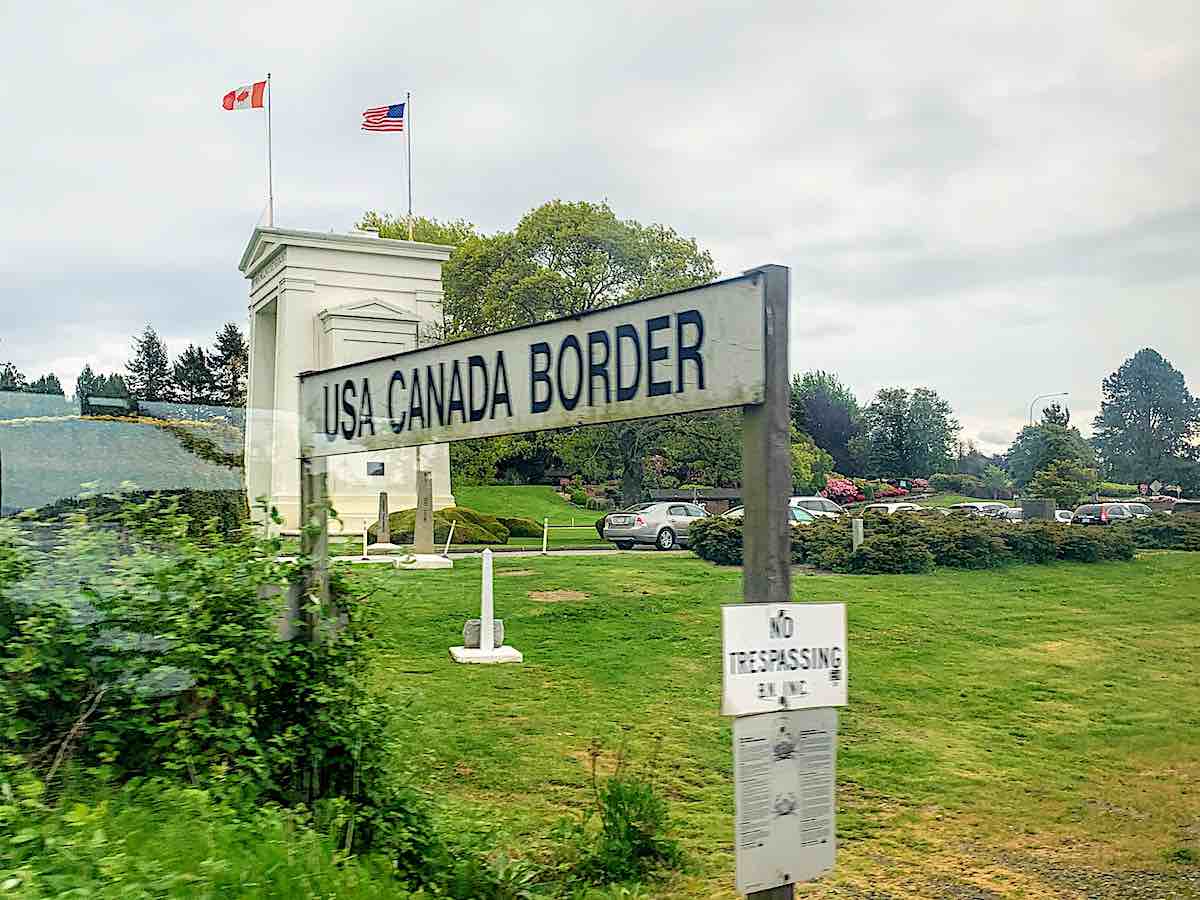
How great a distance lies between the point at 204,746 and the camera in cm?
339

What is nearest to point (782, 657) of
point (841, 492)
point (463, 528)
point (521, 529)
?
point (463, 528)

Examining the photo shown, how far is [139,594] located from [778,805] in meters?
2.10

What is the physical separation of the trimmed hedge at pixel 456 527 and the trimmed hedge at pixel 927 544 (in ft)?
20.7

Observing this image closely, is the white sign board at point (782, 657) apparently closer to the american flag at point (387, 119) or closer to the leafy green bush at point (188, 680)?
the leafy green bush at point (188, 680)

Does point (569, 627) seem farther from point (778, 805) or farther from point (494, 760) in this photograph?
point (778, 805)

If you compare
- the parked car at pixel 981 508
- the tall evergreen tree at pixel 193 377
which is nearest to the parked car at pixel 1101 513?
the parked car at pixel 981 508

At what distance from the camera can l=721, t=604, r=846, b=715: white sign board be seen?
2750 millimetres

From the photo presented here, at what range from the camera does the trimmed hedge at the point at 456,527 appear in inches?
846

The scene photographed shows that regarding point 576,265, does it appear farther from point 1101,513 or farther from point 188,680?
point 188,680

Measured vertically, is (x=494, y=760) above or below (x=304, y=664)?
below

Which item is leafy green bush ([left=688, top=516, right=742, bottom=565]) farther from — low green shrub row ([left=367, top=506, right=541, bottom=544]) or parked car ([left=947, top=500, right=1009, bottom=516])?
parked car ([left=947, top=500, right=1009, bottom=516])

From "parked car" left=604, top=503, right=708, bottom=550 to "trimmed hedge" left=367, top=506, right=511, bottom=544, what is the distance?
107 inches

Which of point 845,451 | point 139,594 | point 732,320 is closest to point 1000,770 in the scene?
point 732,320

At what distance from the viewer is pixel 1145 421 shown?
92.9 ft
